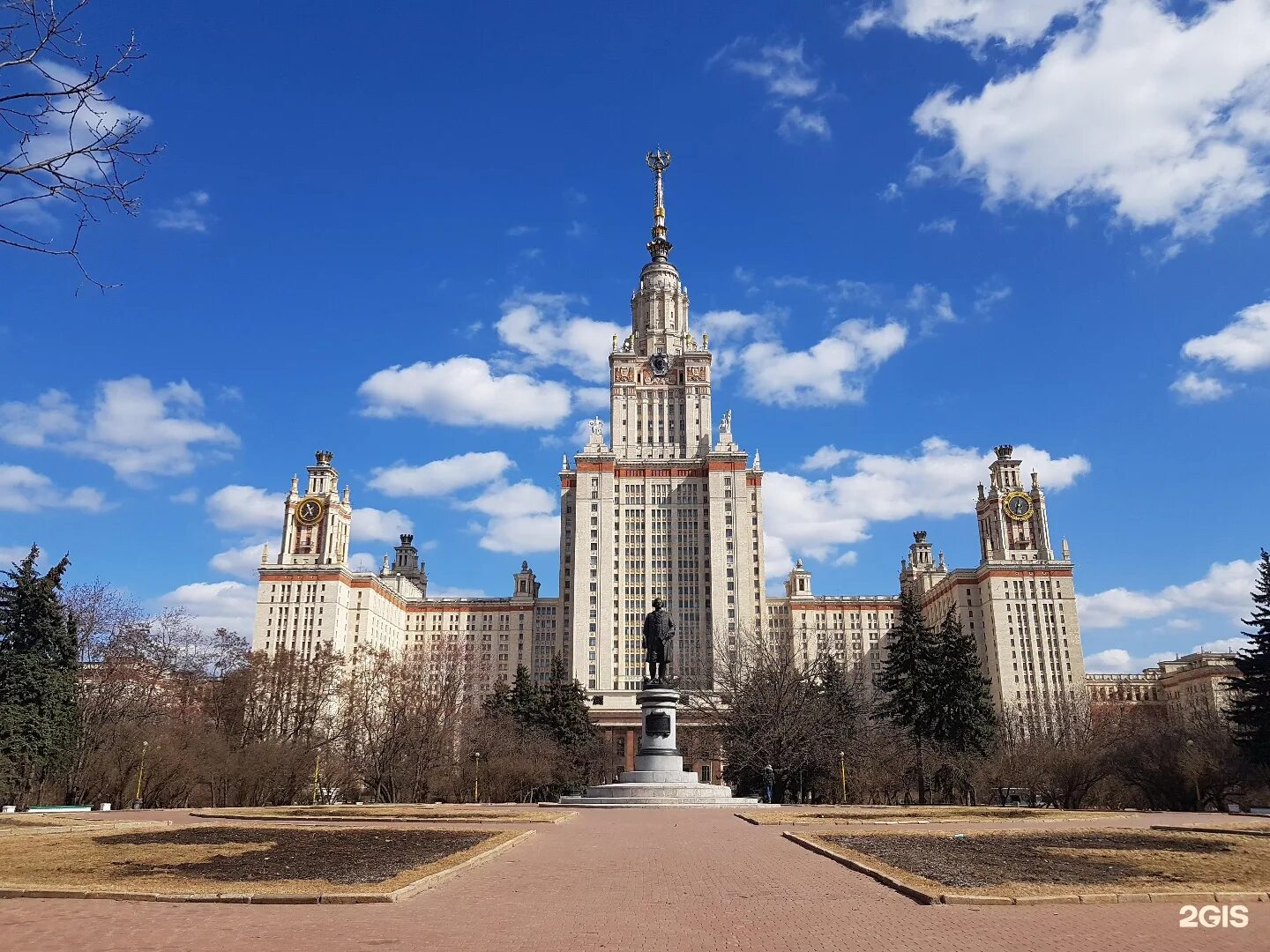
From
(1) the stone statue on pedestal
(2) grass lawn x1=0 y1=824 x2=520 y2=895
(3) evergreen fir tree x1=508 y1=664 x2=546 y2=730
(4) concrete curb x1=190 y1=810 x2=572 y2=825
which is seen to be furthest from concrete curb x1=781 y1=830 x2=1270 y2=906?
(3) evergreen fir tree x1=508 y1=664 x2=546 y2=730

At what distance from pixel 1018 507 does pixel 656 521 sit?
50384 millimetres

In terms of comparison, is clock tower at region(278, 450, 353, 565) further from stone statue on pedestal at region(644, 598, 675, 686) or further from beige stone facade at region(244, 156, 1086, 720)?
stone statue on pedestal at region(644, 598, 675, 686)

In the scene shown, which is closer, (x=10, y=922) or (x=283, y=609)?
(x=10, y=922)

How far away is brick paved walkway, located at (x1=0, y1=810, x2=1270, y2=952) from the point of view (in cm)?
917

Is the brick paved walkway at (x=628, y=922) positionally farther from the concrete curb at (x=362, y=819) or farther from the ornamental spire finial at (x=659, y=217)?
the ornamental spire finial at (x=659, y=217)

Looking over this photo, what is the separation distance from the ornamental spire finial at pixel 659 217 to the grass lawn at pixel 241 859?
422ft

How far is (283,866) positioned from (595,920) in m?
6.73

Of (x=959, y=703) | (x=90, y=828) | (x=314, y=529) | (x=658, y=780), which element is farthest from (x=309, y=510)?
(x=90, y=828)

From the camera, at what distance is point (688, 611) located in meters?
122

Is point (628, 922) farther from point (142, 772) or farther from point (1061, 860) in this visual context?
point (142, 772)

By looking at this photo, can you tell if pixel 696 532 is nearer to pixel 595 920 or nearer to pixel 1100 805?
pixel 1100 805

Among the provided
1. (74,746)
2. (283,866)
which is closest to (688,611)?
(74,746)

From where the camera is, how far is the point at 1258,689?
44625mm

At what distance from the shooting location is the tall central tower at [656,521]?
11906 cm
